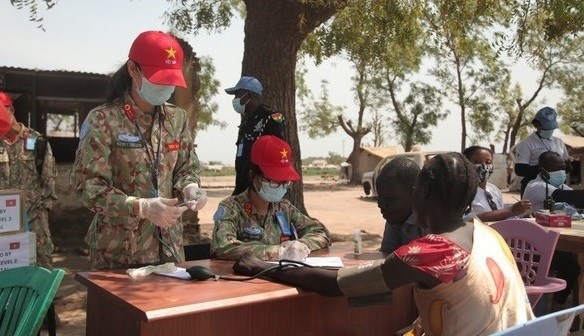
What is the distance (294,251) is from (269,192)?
18.8 inches

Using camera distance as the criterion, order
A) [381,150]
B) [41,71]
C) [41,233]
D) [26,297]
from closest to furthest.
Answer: [26,297] < [41,233] < [41,71] < [381,150]

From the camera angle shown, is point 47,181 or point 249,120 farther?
point 249,120

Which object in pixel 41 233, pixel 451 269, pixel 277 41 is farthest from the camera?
pixel 277 41

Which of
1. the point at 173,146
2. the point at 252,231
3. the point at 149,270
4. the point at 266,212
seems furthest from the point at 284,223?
the point at 149,270

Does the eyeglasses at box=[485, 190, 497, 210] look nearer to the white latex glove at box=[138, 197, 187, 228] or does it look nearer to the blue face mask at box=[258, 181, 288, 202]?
the blue face mask at box=[258, 181, 288, 202]

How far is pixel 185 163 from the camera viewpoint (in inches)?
106

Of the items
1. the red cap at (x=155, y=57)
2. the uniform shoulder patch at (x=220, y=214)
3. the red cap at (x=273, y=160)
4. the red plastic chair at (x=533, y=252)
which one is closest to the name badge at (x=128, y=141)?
the red cap at (x=155, y=57)

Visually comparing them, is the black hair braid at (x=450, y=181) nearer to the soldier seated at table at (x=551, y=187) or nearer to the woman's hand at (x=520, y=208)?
the woman's hand at (x=520, y=208)

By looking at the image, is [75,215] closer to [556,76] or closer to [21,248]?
[21,248]

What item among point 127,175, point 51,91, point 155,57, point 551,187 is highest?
point 51,91

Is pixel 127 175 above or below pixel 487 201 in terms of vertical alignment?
above

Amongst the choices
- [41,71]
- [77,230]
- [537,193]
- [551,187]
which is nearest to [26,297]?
[537,193]

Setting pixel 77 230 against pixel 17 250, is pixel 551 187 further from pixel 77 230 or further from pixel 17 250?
pixel 77 230

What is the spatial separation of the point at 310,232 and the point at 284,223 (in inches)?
5.6
